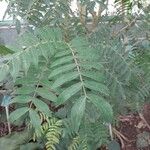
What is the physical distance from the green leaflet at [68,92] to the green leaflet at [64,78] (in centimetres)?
2

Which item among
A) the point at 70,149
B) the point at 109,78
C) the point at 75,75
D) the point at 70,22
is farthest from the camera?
the point at 70,149

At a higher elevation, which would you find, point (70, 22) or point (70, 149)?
point (70, 22)

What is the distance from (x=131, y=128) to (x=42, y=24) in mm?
1094

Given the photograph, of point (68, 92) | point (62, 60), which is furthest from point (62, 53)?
point (68, 92)

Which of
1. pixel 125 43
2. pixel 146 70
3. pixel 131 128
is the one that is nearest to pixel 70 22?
pixel 125 43

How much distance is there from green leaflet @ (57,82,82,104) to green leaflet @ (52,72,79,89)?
0.07 feet

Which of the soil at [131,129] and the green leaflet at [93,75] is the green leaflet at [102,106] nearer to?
the green leaflet at [93,75]

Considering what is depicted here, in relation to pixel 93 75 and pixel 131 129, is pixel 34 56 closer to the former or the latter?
A: pixel 93 75

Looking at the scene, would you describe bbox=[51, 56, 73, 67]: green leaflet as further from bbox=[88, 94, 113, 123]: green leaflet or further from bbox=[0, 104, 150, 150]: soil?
bbox=[0, 104, 150, 150]: soil

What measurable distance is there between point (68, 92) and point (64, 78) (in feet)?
0.15

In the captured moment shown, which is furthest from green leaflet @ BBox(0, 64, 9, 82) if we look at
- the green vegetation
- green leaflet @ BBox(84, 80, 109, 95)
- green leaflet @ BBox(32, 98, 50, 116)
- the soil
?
the soil

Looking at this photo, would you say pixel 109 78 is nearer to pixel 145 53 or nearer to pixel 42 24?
pixel 145 53

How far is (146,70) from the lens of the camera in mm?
1261

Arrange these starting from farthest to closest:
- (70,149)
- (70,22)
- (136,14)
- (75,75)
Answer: (70,149) → (136,14) → (70,22) → (75,75)
